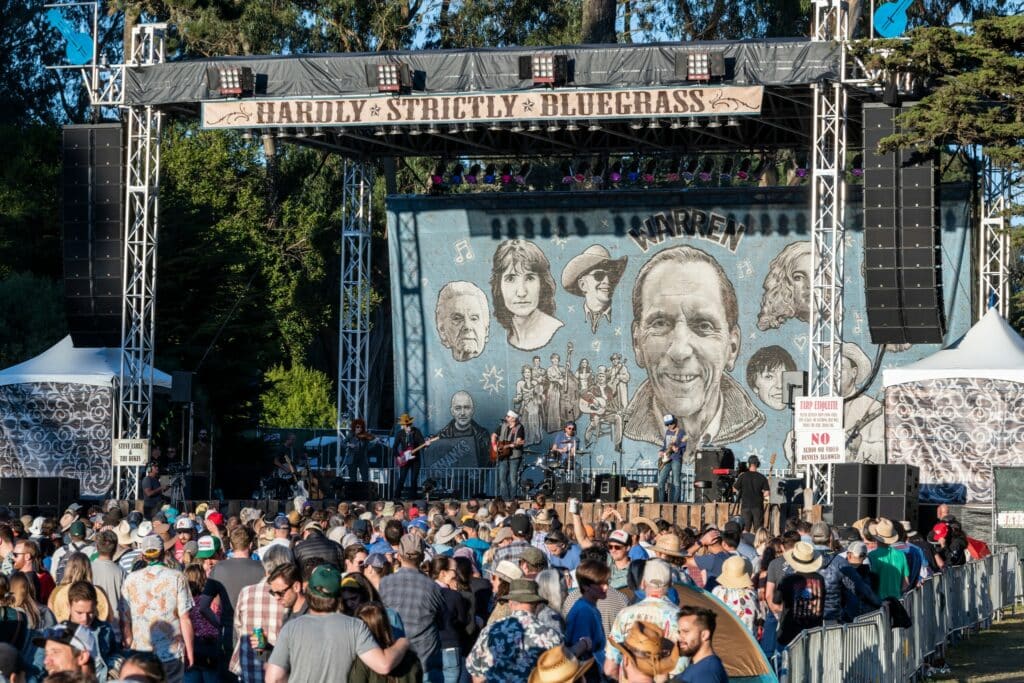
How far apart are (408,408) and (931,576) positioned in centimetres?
1601

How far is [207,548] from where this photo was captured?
10.9 m

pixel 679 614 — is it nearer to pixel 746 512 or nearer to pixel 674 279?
pixel 746 512

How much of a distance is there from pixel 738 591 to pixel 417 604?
5.91ft

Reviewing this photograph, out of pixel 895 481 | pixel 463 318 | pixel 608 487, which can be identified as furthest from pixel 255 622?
pixel 463 318

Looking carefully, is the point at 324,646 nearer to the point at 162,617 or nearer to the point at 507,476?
the point at 162,617

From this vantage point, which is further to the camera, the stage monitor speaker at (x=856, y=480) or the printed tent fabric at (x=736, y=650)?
the stage monitor speaker at (x=856, y=480)

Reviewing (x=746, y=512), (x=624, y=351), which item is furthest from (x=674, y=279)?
(x=746, y=512)

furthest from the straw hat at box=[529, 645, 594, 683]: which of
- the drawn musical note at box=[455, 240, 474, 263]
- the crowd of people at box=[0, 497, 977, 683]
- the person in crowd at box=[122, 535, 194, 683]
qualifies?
the drawn musical note at box=[455, 240, 474, 263]

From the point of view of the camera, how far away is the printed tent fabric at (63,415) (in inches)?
1043

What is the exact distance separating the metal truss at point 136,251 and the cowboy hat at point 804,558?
51.8 ft

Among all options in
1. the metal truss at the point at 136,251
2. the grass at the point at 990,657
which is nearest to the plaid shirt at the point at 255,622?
the grass at the point at 990,657

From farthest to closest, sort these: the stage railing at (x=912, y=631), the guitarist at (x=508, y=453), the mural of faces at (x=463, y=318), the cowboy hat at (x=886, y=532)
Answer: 1. the mural of faces at (x=463, y=318)
2. the guitarist at (x=508, y=453)
3. the cowboy hat at (x=886, y=532)
4. the stage railing at (x=912, y=631)

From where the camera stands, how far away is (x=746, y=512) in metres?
22.9

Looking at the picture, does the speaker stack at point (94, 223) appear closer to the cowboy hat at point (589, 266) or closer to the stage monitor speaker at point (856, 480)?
the cowboy hat at point (589, 266)
